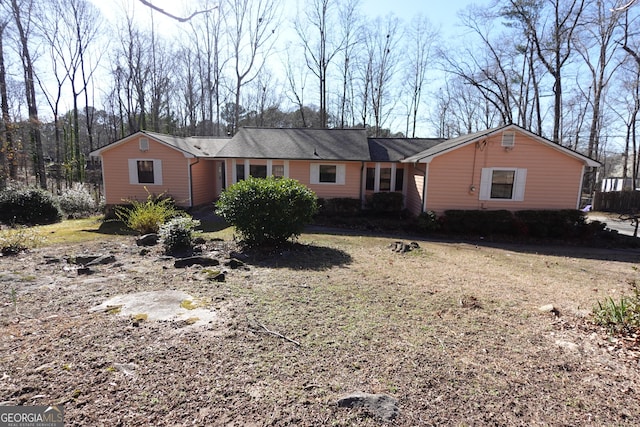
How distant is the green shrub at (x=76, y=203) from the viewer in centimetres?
1508

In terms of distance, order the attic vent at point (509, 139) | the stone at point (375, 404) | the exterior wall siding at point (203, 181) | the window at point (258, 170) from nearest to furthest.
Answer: the stone at point (375, 404) < the attic vent at point (509, 139) < the exterior wall siding at point (203, 181) < the window at point (258, 170)

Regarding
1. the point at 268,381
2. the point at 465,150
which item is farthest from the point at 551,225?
the point at 268,381

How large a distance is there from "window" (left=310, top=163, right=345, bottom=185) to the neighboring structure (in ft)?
0.16

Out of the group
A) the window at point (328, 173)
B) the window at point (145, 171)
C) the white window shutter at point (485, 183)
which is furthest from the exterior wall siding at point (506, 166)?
the window at point (145, 171)

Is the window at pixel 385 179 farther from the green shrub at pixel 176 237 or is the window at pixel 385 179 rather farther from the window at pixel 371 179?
the green shrub at pixel 176 237

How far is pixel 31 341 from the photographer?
330 cm

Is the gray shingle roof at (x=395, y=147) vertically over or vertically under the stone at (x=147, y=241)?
over

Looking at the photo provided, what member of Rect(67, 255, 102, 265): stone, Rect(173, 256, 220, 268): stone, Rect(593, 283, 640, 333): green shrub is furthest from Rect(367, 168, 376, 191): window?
Rect(593, 283, 640, 333): green shrub

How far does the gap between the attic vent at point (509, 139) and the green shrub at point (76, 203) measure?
738 inches

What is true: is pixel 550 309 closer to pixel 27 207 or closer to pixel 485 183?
pixel 485 183

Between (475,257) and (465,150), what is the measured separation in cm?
576

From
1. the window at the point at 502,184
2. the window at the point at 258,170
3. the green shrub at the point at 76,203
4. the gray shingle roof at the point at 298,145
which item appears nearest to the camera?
the window at the point at 502,184

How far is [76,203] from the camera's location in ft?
50.3

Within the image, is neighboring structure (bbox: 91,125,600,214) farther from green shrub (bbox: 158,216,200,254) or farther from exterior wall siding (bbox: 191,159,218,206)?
green shrub (bbox: 158,216,200,254)
